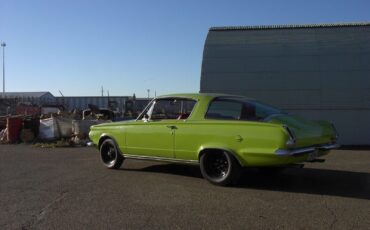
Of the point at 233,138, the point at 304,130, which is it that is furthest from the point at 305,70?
the point at 233,138

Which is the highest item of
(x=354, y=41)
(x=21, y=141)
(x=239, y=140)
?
(x=354, y=41)

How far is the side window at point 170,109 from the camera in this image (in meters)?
9.40

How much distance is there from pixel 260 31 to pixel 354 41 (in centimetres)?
324

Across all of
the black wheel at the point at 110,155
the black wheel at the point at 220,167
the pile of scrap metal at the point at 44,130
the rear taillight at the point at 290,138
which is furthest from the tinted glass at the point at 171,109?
the pile of scrap metal at the point at 44,130

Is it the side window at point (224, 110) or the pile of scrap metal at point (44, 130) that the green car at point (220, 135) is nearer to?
the side window at point (224, 110)

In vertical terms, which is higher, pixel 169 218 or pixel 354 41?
pixel 354 41

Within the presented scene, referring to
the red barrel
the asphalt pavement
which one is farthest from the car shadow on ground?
the red barrel

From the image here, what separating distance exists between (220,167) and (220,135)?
1.91ft

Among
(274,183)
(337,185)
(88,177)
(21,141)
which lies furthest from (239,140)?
(21,141)

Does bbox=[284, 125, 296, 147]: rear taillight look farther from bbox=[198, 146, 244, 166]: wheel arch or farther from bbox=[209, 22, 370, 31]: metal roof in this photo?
bbox=[209, 22, 370, 31]: metal roof

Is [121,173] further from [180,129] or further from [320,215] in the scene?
[320,215]

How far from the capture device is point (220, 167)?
8.48m

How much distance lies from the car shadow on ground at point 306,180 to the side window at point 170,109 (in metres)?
1.18

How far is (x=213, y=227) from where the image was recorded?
19.1 feet
